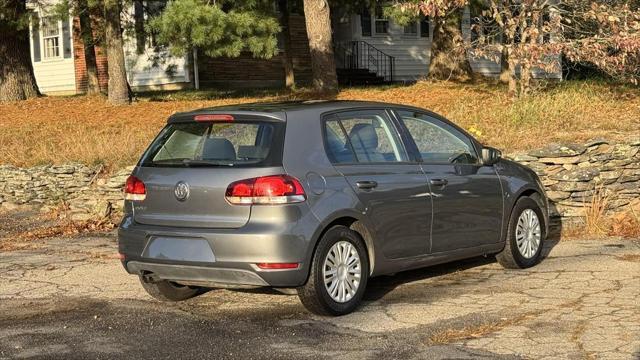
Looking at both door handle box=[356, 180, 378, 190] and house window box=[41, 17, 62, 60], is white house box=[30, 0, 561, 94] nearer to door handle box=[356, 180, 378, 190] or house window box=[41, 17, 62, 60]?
house window box=[41, 17, 62, 60]

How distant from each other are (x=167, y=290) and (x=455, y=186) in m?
2.53

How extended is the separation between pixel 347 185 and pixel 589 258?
348 centimetres

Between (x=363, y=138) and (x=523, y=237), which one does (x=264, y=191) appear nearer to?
(x=363, y=138)

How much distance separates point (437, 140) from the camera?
8.07m

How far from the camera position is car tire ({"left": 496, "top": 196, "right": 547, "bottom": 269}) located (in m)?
8.46

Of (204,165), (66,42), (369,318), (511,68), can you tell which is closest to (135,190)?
(204,165)

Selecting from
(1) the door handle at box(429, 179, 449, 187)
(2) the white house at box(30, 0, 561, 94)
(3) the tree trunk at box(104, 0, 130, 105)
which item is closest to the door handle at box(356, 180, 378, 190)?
(1) the door handle at box(429, 179, 449, 187)

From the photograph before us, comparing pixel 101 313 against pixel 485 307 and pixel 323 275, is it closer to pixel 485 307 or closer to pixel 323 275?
pixel 323 275

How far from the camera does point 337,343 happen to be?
6.09 m

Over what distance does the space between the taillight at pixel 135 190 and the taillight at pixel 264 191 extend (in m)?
0.82

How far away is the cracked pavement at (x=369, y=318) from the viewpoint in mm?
5938

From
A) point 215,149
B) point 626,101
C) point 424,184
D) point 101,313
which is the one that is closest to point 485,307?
point 424,184

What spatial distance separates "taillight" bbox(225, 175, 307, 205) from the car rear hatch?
38 mm

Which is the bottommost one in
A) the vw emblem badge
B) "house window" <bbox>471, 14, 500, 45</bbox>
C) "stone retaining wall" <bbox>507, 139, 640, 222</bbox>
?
"stone retaining wall" <bbox>507, 139, 640, 222</bbox>
